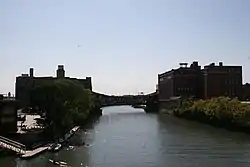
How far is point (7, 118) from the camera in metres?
51.1

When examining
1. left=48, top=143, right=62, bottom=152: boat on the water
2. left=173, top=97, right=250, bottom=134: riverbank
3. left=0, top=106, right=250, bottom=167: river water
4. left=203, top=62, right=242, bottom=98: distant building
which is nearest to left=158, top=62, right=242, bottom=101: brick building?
left=203, top=62, right=242, bottom=98: distant building

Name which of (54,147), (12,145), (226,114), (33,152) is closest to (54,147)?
(54,147)

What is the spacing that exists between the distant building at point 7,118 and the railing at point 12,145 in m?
4.82

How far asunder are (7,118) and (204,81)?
9423 cm

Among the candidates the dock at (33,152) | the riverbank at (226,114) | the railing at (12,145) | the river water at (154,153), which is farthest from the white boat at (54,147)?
the riverbank at (226,114)

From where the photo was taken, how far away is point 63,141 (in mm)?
49656

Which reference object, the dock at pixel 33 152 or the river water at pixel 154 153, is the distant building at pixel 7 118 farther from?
the river water at pixel 154 153

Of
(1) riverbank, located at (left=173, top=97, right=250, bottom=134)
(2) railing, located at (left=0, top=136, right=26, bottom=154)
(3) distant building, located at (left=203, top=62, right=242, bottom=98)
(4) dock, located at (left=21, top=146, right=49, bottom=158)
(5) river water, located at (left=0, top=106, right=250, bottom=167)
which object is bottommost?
(5) river water, located at (left=0, top=106, right=250, bottom=167)

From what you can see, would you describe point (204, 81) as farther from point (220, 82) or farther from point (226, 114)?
point (226, 114)

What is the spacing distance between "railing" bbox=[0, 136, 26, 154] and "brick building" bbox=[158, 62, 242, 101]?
9656 cm

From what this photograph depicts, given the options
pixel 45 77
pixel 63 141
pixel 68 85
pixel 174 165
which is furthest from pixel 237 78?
pixel 174 165

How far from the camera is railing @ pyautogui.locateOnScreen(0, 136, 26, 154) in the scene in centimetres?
4169

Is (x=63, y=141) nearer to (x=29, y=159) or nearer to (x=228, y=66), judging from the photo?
(x=29, y=159)

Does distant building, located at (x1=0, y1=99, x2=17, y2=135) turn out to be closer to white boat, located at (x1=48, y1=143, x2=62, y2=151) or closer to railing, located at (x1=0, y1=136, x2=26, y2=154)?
railing, located at (x1=0, y1=136, x2=26, y2=154)
